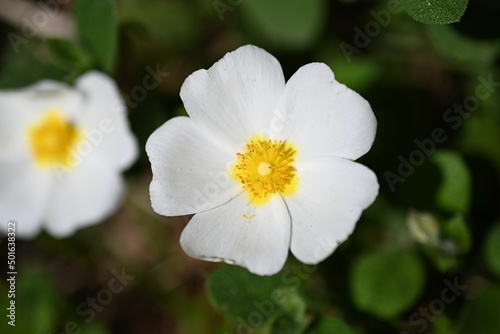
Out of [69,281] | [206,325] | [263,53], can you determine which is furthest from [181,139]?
[69,281]

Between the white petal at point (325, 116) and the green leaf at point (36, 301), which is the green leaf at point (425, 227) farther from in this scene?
the green leaf at point (36, 301)

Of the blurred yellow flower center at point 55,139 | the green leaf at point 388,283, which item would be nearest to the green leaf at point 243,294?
the green leaf at point 388,283

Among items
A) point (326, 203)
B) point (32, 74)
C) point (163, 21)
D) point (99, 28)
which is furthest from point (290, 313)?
point (163, 21)

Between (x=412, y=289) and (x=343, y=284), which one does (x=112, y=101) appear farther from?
(x=412, y=289)

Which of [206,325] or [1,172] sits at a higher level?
[1,172]

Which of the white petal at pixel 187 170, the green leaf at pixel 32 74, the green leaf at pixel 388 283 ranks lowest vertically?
the green leaf at pixel 388 283

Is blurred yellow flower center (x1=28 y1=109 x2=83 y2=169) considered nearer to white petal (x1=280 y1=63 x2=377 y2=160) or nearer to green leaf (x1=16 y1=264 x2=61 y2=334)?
green leaf (x1=16 y1=264 x2=61 y2=334)

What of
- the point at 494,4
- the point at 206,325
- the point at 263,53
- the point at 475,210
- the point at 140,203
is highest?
the point at 263,53
